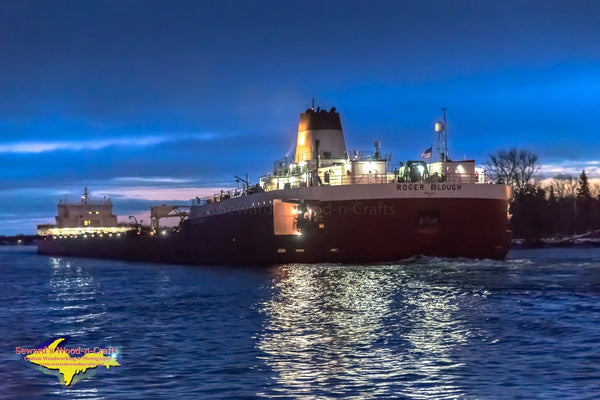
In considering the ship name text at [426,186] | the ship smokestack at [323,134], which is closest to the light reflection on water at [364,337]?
the ship name text at [426,186]

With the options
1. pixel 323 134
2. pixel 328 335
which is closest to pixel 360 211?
pixel 323 134

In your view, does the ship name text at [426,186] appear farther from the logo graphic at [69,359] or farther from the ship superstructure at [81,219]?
the ship superstructure at [81,219]

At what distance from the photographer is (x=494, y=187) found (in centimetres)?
4519

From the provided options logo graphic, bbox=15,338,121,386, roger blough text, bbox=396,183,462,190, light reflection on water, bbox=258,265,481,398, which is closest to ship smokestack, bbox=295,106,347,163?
roger blough text, bbox=396,183,462,190

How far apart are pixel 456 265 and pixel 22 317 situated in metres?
24.6

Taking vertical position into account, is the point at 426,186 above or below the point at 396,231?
above

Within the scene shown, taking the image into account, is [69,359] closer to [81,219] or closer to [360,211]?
[360,211]

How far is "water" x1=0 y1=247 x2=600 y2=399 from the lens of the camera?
1483cm

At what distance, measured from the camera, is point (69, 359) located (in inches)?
707

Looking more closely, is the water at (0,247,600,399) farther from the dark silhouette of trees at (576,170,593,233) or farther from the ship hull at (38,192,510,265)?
the dark silhouette of trees at (576,170,593,233)

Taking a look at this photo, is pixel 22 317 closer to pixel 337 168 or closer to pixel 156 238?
pixel 337 168

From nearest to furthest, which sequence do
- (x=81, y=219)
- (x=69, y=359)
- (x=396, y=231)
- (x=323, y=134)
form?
(x=69, y=359)
(x=396, y=231)
(x=323, y=134)
(x=81, y=219)

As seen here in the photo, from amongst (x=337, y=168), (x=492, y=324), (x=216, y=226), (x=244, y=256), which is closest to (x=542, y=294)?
(x=492, y=324)

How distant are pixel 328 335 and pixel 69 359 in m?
6.75
